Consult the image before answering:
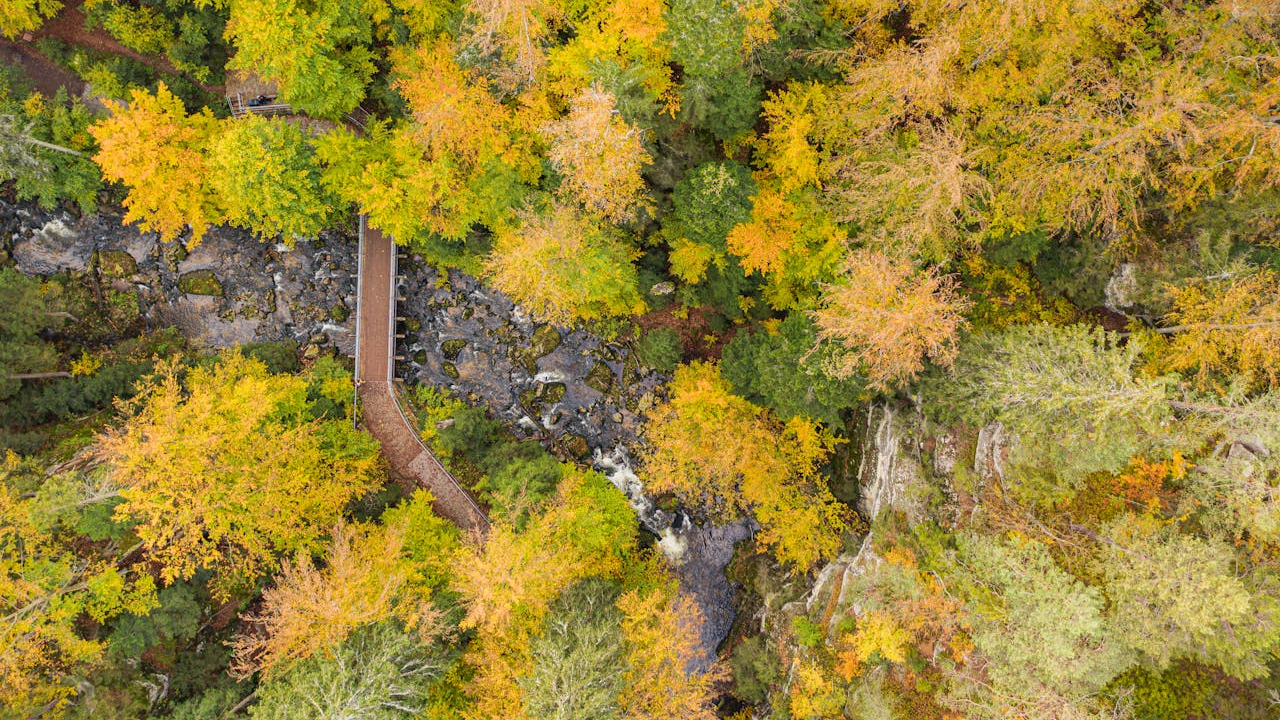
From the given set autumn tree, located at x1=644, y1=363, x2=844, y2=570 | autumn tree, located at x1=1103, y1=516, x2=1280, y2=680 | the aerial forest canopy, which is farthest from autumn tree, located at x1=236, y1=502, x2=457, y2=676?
autumn tree, located at x1=1103, y1=516, x2=1280, y2=680

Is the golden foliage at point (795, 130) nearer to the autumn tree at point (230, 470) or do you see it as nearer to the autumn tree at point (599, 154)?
the autumn tree at point (599, 154)

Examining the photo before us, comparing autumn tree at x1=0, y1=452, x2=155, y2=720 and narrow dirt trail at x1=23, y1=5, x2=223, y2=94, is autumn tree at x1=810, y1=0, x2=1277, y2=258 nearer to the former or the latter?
autumn tree at x1=0, y1=452, x2=155, y2=720

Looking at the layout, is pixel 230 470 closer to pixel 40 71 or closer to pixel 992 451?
pixel 40 71

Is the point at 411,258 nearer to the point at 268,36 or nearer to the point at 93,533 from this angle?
the point at 268,36

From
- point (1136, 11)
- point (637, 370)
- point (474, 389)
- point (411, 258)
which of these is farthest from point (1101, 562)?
point (411, 258)

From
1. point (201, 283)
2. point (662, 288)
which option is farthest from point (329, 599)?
point (662, 288)

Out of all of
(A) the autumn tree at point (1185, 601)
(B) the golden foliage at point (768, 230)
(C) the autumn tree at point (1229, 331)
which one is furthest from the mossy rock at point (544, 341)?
(C) the autumn tree at point (1229, 331)
